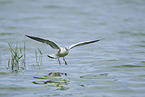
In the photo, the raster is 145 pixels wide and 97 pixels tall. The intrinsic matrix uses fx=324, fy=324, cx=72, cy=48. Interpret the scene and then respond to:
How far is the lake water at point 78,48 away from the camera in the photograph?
9.47m

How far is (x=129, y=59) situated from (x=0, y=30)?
28.7ft

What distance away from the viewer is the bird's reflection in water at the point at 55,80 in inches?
378

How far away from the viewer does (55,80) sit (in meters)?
10.0

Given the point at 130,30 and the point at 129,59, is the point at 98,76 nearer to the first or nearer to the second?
the point at 129,59

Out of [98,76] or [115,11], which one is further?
[115,11]

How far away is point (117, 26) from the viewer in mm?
20109

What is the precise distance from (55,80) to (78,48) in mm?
5229

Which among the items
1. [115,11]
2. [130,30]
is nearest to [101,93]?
[130,30]

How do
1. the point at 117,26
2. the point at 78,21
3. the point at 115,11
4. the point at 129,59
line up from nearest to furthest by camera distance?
the point at 129,59 < the point at 117,26 < the point at 78,21 < the point at 115,11

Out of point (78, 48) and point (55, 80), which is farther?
point (78, 48)

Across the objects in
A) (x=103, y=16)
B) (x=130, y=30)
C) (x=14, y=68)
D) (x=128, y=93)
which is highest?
(x=103, y=16)

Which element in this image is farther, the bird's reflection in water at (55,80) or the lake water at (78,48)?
the bird's reflection in water at (55,80)

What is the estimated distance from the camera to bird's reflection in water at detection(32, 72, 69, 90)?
31.5 feet

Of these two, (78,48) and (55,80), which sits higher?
(78,48)
